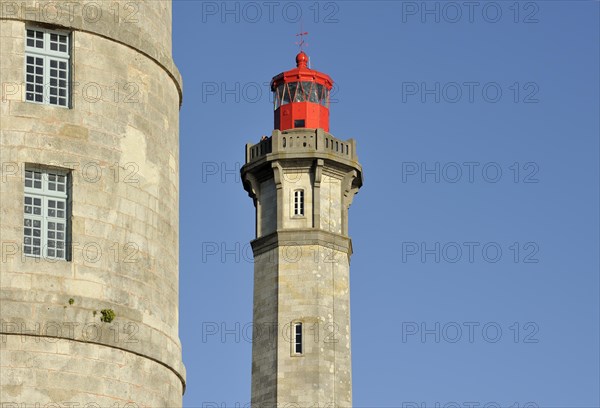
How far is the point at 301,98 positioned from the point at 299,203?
286 inches

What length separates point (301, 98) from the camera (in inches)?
2980

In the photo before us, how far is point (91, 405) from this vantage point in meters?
25.0

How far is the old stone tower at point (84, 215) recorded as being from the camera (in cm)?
2497

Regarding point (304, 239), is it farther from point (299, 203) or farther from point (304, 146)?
point (304, 146)

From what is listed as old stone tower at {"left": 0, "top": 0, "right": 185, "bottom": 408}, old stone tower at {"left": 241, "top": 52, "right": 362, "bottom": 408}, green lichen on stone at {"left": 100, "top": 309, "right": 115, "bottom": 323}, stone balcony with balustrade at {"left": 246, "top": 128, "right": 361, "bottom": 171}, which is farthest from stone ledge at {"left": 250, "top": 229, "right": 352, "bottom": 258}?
green lichen on stone at {"left": 100, "top": 309, "right": 115, "bottom": 323}

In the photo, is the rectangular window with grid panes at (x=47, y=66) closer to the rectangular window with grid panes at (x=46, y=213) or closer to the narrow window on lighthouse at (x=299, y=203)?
the rectangular window with grid panes at (x=46, y=213)

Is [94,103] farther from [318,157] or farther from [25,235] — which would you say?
[318,157]

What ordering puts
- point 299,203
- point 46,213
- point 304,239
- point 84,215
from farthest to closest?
point 299,203 < point 304,239 < point 84,215 < point 46,213

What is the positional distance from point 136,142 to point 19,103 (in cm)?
216

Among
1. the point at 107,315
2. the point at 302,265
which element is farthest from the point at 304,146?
the point at 107,315

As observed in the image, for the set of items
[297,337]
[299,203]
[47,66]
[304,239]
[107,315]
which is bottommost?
[107,315]

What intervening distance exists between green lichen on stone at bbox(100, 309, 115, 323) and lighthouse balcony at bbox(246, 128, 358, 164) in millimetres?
44843

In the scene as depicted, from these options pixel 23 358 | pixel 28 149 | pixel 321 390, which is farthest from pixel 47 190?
Result: pixel 321 390

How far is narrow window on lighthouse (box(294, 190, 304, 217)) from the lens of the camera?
229 ft
